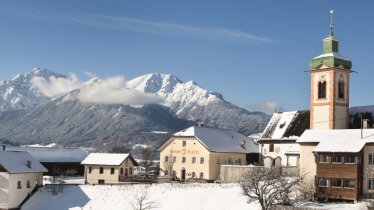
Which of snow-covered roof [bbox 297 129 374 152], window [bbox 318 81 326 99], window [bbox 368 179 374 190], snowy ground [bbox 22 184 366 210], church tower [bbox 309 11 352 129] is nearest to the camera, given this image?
window [bbox 368 179 374 190]

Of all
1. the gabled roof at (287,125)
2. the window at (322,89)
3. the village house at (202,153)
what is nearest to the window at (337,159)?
the window at (322,89)

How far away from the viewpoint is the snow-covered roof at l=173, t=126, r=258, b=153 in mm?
85438

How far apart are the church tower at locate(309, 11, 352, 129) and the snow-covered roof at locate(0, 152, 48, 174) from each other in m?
36.7

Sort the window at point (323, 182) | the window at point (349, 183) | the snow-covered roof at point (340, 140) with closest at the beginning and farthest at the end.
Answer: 1. the window at point (349, 183)
2. the snow-covered roof at point (340, 140)
3. the window at point (323, 182)

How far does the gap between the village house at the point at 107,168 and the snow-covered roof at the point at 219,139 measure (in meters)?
9.36

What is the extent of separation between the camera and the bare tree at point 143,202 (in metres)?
64.1

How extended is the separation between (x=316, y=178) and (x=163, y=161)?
33.5 meters

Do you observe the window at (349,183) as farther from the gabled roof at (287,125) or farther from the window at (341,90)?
the gabled roof at (287,125)

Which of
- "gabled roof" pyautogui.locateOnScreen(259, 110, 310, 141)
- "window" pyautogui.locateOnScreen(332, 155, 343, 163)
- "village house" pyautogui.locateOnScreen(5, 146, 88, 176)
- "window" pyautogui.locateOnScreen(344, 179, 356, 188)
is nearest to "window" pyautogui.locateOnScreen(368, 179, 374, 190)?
"window" pyautogui.locateOnScreen(344, 179, 356, 188)

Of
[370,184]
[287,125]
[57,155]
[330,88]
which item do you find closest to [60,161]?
[57,155]

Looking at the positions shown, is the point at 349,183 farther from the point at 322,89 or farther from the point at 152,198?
the point at 152,198

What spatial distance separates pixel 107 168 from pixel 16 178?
14697 millimetres

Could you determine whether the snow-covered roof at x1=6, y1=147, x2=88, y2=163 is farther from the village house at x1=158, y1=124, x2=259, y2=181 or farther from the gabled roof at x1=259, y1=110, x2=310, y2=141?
the gabled roof at x1=259, y1=110, x2=310, y2=141

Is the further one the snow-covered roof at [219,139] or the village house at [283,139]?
the snow-covered roof at [219,139]
